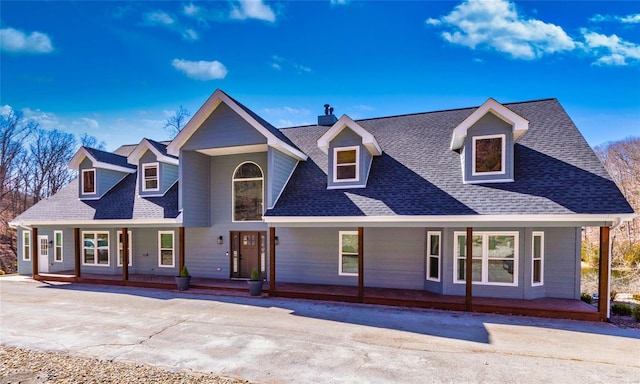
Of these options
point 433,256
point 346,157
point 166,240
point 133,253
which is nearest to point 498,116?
point 433,256

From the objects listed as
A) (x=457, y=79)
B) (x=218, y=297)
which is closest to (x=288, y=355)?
(x=218, y=297)

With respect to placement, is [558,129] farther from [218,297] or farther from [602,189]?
[218,297]

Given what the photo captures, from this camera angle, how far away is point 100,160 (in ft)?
49.6

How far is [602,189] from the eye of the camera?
854 centimetres

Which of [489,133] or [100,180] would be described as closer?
→ [489,133]

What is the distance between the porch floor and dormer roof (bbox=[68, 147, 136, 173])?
5.08 metres

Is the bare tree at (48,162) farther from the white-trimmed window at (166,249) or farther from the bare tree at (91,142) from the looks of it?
the white-trimmed window at (166,249)

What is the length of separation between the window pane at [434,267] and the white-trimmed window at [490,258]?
569mm

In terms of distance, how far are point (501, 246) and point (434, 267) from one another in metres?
2.10

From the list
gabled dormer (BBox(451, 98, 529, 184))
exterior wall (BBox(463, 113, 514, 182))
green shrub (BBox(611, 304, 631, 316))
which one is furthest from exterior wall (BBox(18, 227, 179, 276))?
green shrub (BBox(611, 304, 631, 316))

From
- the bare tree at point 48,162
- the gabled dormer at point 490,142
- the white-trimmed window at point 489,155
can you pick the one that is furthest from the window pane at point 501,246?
the bare tree at point 48,162

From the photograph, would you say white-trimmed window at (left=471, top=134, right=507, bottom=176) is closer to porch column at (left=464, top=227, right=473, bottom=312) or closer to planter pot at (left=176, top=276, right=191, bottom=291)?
porch column at (left=464, top=227, right=473, bottom=312)

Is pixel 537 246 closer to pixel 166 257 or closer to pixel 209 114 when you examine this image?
pixel 209 114

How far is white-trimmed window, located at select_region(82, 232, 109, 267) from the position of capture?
600 inches
